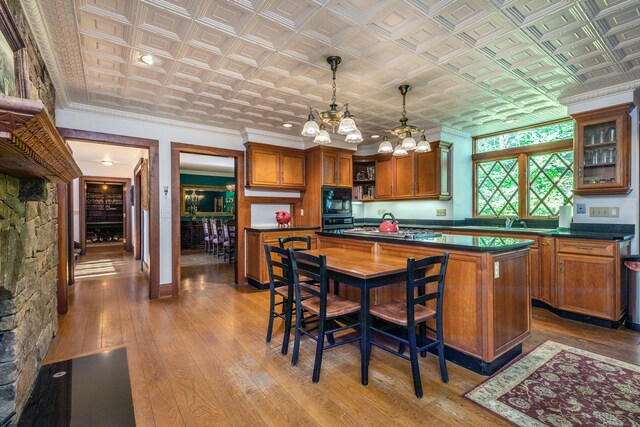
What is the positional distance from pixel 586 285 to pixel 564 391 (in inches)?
68.8

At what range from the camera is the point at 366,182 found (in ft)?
20.9

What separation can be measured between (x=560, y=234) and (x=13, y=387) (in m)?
4.71

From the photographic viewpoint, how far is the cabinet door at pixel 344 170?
5.55 meters

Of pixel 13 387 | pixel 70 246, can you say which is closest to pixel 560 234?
pixel 13 387

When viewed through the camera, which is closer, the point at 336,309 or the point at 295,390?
the point at 295,390

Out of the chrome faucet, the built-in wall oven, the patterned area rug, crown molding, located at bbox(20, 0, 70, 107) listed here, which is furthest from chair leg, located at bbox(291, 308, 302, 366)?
the chrome faucet

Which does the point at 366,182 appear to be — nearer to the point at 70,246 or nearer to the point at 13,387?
the point at 70,246

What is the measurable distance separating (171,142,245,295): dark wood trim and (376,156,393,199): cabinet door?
2.57 metres

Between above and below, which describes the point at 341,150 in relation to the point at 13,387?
above

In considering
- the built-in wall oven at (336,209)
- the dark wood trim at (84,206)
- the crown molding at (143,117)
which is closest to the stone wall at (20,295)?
the crown molding at (143,117)

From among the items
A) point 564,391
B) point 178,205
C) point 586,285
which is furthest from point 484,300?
point 178,205

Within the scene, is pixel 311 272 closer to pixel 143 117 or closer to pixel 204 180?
pixel 143 117

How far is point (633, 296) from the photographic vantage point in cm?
313

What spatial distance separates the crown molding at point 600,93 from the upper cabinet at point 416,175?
170 cm
